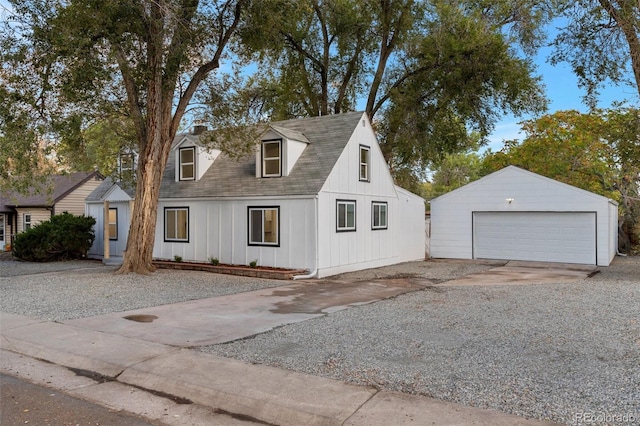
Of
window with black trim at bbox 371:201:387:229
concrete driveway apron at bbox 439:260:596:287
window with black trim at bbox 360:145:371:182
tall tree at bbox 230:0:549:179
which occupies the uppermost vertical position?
tall tree at bbox 230:0:549:179

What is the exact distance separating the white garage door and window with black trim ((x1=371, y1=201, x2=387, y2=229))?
14.4 ft

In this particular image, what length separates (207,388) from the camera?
15.8 ft

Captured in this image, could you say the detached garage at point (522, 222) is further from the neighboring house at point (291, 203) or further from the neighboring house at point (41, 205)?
the neighboring house at point (41, 205)

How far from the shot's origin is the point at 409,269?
1644cm

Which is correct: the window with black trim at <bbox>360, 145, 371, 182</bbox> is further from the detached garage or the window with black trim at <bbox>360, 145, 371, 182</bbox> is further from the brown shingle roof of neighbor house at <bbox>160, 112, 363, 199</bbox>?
the detached garage

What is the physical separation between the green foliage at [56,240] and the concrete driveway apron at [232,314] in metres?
11.2

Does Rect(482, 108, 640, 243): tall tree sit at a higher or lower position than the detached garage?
higher

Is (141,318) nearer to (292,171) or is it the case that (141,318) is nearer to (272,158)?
(292,171)

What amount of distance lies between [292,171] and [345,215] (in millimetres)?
2192

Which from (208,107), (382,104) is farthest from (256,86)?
(208,107)

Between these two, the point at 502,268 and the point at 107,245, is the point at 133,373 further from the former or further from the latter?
the point at 107,245

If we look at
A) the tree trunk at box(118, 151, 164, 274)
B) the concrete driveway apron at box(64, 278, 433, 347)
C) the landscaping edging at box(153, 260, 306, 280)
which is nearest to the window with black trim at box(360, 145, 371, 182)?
the landscaping edging at box(153, 260, 306, 280)

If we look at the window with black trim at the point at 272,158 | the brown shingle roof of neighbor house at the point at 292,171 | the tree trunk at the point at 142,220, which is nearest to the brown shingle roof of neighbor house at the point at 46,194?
the brown shingle roof of neighbor house at the point at 292,171

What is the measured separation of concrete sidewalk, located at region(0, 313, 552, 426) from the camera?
4.11m
